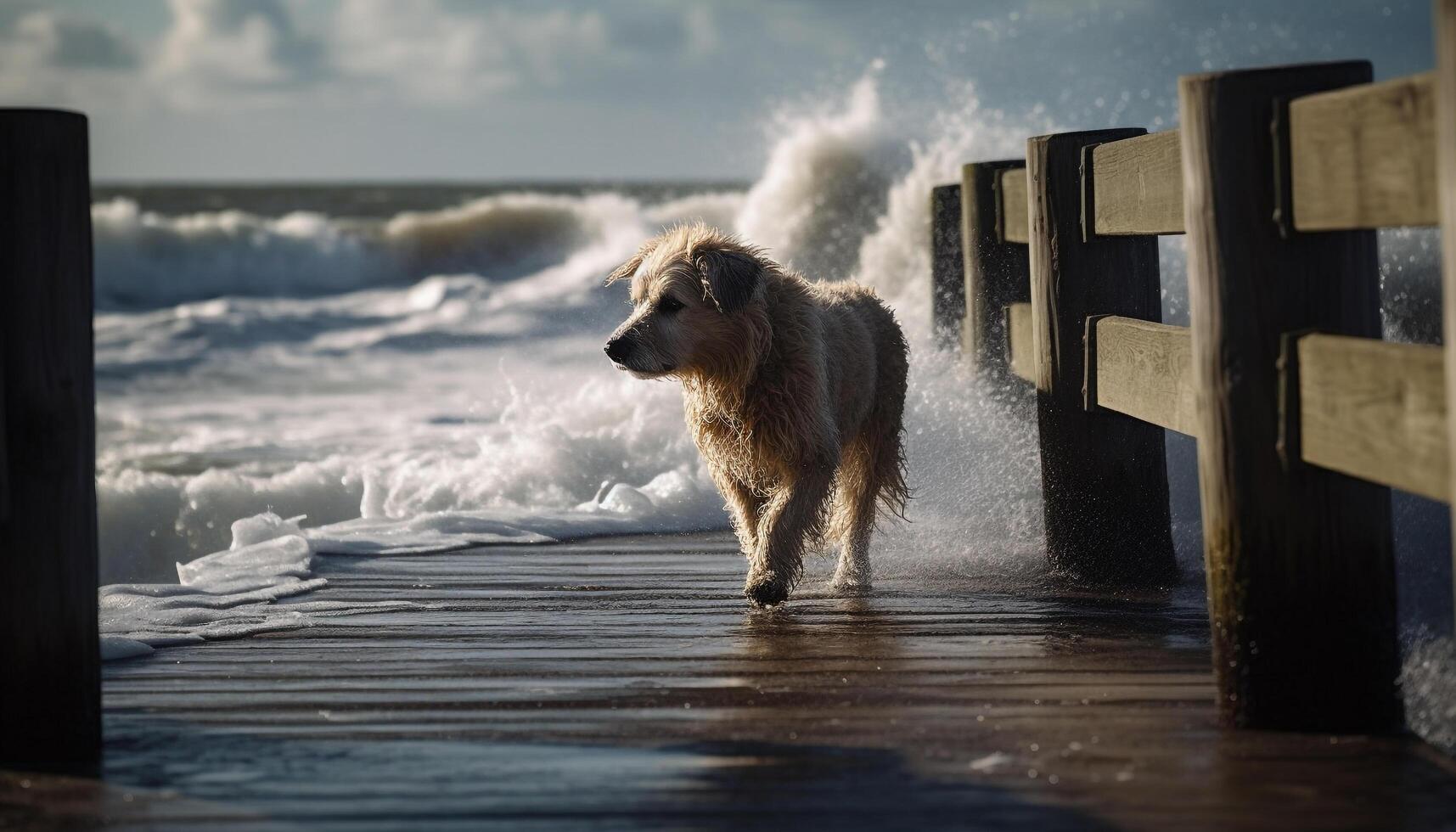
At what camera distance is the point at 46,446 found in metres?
3.29

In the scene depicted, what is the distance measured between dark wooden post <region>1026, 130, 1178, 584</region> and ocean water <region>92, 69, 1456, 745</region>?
37cm

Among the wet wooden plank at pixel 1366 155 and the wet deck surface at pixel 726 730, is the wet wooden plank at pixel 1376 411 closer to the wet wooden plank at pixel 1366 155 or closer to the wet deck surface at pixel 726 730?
the wet wooden plank at pixel 1366 155

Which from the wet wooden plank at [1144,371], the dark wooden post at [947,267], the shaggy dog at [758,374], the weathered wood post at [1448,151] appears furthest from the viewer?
the dark wooden post at [947,267]

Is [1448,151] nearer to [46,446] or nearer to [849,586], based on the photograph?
[46,446]

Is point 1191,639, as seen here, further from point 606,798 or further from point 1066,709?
point 606,798

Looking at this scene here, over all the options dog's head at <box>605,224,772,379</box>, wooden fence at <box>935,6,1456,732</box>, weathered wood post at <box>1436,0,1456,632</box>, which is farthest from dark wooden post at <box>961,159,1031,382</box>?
weathered wood post at <box>1436,0,1456,632</box>

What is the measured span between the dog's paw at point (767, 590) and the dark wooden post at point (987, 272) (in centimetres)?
232

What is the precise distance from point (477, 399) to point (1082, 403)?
12045 millimetres

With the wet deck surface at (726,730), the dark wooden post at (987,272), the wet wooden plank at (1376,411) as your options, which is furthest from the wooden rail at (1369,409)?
the dark wooden post at (987,272)

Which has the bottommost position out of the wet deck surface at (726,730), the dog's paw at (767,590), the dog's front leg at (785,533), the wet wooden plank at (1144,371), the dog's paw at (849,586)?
the wet deck surface at (726,730)

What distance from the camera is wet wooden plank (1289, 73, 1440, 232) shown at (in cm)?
275

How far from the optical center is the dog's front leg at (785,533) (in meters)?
5.16

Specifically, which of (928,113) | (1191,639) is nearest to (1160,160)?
(1191,639)

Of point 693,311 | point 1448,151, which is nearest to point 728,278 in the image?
point 693,311
